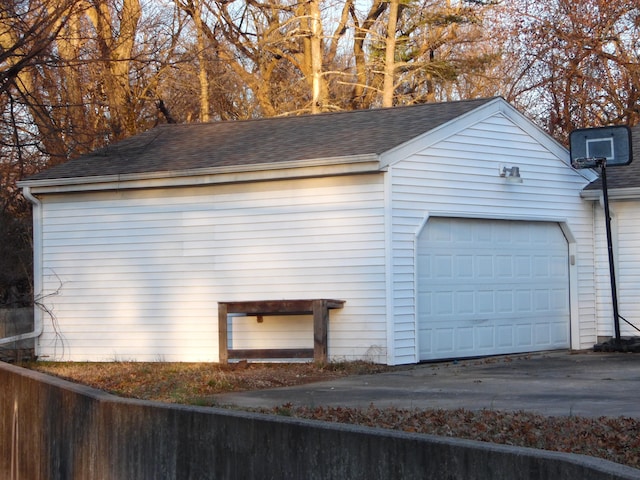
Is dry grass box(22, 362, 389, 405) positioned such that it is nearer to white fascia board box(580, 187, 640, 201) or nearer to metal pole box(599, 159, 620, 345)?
metal pole box(599, 159, 620, 345)

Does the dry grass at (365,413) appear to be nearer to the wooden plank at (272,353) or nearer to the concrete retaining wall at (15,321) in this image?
the wooden plank at (272,353)

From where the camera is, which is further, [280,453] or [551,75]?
[551,75]

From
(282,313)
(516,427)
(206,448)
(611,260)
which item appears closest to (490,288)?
(611,260)

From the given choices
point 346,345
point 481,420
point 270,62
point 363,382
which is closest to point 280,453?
point 481,420

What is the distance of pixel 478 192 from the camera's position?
17125mm

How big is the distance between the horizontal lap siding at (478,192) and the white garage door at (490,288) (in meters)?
0.32

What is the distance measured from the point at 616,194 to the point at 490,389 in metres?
7.30

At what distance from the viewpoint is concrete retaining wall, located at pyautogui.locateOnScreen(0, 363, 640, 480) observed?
4844 mm

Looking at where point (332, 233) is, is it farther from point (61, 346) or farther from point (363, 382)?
point (61, 346)

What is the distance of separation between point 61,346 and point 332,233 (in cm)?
591

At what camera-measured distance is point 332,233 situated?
16.1 metres

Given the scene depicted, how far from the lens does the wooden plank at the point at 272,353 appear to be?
52.3ft

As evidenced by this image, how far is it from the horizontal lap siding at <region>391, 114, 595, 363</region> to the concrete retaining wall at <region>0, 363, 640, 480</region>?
674 centimetres

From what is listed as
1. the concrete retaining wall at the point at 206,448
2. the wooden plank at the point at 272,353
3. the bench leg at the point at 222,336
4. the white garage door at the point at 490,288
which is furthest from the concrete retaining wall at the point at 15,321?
the concrete retaining wall at the point at 206,448
